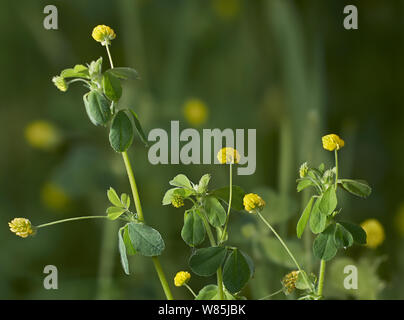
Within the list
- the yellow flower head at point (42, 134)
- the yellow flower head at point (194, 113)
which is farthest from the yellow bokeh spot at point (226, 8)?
the yellow flower head at point (42, 134)

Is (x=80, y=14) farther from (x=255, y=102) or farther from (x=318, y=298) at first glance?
(x=318, y=298)

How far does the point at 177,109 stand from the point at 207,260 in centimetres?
46

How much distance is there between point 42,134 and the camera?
795mm

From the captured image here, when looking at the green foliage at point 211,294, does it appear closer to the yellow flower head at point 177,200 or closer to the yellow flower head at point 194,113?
the yellow flower head at point 177,200

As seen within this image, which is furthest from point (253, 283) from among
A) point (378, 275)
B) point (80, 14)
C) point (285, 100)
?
point (80, 14)

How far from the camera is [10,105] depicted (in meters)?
0.81

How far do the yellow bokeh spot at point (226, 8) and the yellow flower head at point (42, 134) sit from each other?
295mm

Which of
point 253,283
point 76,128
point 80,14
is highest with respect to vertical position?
point 80,14

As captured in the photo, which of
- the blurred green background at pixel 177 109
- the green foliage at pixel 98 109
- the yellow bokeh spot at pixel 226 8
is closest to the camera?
the green foliage at pixel 98 109

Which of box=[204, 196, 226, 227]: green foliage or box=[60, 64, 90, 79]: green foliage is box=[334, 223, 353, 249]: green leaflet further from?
box=[60, 64, 90, 79]: green foliage

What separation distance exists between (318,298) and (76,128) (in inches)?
20.9

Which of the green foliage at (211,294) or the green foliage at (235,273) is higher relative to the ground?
the green foliage at (235,273)

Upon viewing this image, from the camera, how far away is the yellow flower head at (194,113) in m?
0.75

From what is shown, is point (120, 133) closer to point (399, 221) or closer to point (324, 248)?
point (324, 248)
